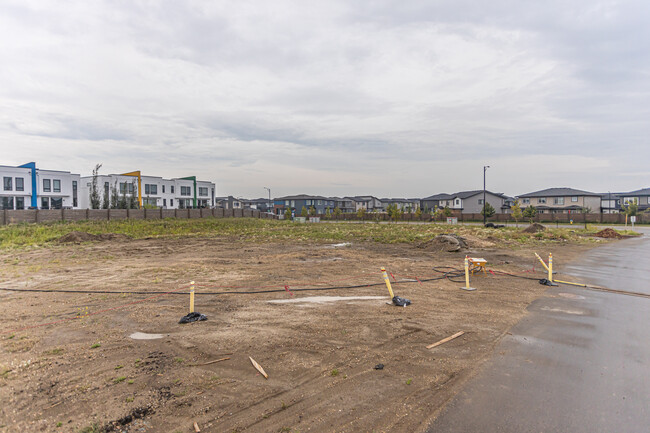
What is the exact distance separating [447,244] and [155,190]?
235ft

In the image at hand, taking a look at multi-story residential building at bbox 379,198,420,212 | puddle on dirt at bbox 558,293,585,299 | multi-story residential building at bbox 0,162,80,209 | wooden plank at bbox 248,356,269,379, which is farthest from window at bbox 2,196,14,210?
multi-story residential building at bbox 379,198,420,212

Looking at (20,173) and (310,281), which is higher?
(20,173)

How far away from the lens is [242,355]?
6480 mm

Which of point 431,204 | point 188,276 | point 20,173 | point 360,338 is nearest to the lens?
point 360,338

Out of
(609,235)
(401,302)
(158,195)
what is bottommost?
(609,235)

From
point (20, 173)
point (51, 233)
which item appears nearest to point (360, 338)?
point (51, 233)

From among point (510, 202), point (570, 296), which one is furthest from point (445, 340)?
point (510, 202)

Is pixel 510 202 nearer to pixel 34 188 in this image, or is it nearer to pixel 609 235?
pixel 609 235

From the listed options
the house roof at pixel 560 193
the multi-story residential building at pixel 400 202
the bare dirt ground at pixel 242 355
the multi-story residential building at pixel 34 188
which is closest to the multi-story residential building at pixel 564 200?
the house roof at pixel 560 193

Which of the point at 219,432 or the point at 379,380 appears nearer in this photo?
the point at 219,432

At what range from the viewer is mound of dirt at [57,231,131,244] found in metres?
27.7

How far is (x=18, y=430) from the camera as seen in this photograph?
4.30 meters

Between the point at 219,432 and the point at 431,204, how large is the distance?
10601cm

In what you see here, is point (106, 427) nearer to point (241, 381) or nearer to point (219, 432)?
point (219, 432)
